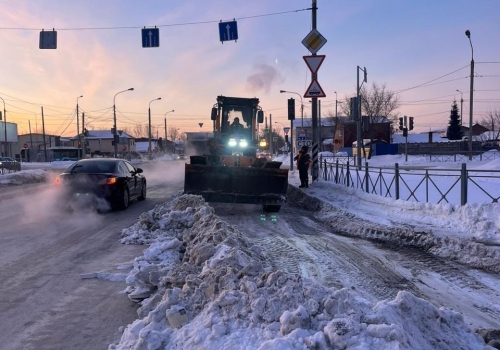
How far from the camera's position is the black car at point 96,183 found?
11773mm

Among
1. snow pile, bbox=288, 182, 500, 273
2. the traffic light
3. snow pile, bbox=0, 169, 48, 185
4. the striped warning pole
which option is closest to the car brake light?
snow pile, bbox=288, 182, 500, 273

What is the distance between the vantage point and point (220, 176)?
12430mm

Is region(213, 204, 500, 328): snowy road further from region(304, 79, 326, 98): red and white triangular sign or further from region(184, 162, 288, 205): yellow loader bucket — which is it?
region(304, 79, 326, 98): red and white triangular sign

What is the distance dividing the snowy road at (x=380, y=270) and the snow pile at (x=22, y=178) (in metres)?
19.7

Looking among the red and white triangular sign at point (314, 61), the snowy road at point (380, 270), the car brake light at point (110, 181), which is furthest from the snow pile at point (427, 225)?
the car brake light at point (110, 181)

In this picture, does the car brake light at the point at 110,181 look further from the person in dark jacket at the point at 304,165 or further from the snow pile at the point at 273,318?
the person in dark jacket at the point at 304,165

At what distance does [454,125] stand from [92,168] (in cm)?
8937

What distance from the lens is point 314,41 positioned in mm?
15500

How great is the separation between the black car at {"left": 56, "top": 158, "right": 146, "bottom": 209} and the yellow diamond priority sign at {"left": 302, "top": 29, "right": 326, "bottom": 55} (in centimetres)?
786

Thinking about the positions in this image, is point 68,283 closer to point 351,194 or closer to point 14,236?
point 14,236

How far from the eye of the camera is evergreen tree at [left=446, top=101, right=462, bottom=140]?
3420 inches

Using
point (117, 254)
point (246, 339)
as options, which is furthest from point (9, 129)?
point (246, 339)

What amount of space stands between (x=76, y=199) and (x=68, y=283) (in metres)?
6.52

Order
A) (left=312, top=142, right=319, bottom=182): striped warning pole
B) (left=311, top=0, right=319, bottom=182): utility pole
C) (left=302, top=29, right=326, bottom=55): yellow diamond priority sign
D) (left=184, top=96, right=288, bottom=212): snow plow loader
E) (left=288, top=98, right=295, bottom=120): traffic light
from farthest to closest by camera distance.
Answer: (left=288, top=98, right=295, bottom=120): traffic light
(left=312, top=142, right=319, bottom=182): striped warning pole
(left=311, top=0, right=319, bottom=182): utility pole
(left=302, top=29, right=326, bottom=55): yellow diamond priority sign
(left=184, top=96, right=288, bottom=212): snow plow loader
